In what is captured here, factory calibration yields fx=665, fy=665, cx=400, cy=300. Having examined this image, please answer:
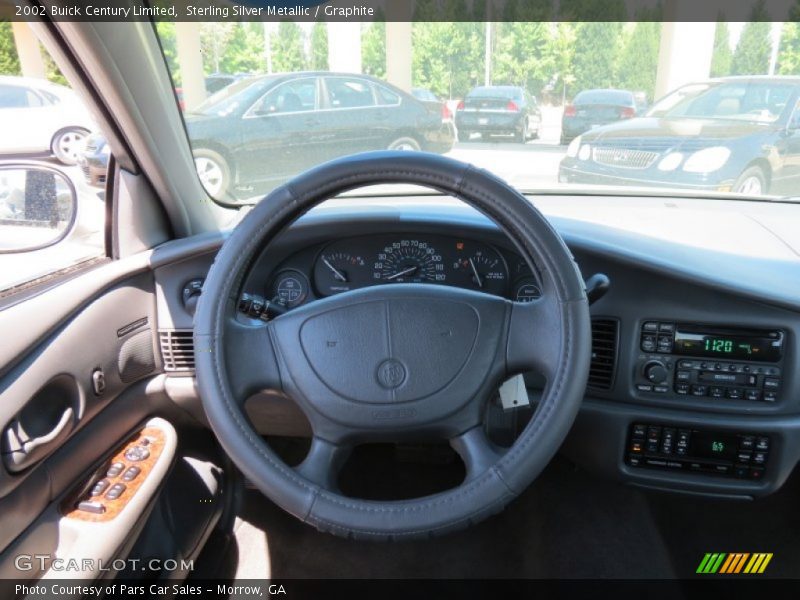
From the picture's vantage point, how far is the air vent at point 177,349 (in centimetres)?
213

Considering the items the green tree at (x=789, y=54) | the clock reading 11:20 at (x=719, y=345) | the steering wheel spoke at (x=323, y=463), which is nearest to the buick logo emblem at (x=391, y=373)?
the steering wheel spoke at (x=323, y=463)

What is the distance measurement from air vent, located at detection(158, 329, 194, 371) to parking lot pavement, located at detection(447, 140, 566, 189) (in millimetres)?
1083

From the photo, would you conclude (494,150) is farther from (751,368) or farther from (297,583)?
(297,583)

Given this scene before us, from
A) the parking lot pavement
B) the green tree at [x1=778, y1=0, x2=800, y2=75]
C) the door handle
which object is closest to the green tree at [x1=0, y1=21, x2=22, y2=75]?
the door handle

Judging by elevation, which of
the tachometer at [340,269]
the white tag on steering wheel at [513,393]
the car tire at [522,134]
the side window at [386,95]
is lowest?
the white tag on steering wheel at [513,393]

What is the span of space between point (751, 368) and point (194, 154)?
73.6 inches

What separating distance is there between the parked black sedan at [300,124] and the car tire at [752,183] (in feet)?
3.43

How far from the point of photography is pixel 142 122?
6.27 feet

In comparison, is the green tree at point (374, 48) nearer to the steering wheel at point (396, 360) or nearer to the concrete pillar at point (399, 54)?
the concrete pillar at point (399, 54)

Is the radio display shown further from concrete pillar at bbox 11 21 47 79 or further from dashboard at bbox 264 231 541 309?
concrete pillar at bbox 11 21 47 79

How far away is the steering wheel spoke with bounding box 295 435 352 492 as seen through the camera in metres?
1.35

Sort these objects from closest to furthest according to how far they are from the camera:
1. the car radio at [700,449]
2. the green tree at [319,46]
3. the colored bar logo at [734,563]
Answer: the car radio at [700,449] → the green tree at [319,46] → the colored bar logo at [734,563]

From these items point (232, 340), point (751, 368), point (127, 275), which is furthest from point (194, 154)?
point (751, 368)

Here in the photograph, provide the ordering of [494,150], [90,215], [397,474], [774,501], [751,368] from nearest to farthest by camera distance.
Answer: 1. [751,368]
2. [90,215]
3. [494,150]
4. [774,501]
5. [397,474]
